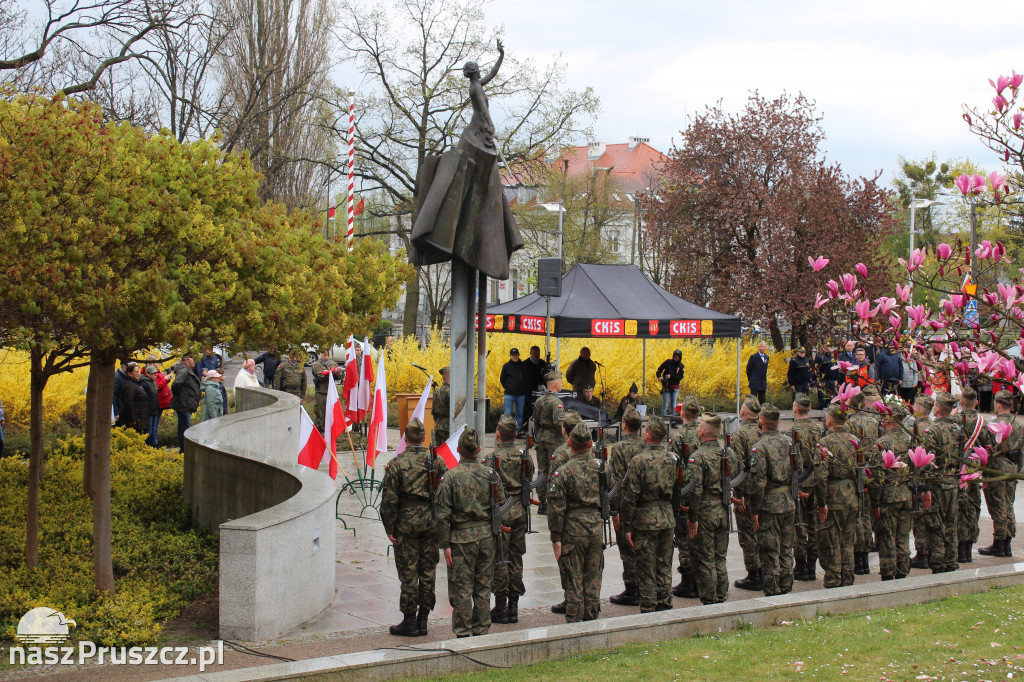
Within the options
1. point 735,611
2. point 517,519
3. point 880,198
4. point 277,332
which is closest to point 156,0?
point 277,332

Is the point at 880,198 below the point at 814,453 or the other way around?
the other way around

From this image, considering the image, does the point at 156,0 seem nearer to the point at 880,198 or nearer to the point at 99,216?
the point at 99,216

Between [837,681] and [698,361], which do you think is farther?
[698,361]

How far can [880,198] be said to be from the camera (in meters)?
29.4

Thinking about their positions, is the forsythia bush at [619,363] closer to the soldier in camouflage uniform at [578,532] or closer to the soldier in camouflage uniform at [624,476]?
the soldier in camouflage uniform at [624,476]

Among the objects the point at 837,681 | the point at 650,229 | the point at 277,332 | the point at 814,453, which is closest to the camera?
the point at 837,681

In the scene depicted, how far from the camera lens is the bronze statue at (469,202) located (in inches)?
421

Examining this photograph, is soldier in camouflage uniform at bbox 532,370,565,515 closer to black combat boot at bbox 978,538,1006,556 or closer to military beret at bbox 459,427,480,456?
military beret at bbox 459,427,480,456

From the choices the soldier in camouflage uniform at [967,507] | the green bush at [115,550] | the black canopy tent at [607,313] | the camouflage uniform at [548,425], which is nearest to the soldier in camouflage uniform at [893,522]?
the soldier in camouflage uniform at [967,507]

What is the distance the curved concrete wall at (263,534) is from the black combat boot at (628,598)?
256cm

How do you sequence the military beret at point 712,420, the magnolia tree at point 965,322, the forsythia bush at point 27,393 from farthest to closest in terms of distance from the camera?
the forsythia bush at point 27,393 < the military beret at point 712,420 < the magnolia tree at point 965,322

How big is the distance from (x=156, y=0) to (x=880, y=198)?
67.4 ft

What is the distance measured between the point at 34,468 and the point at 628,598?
5823 millimetres

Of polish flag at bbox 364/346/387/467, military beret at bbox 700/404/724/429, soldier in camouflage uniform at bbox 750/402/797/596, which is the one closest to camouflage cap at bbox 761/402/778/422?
soldier in camouflage uniform at bbox 750/402/797/596
